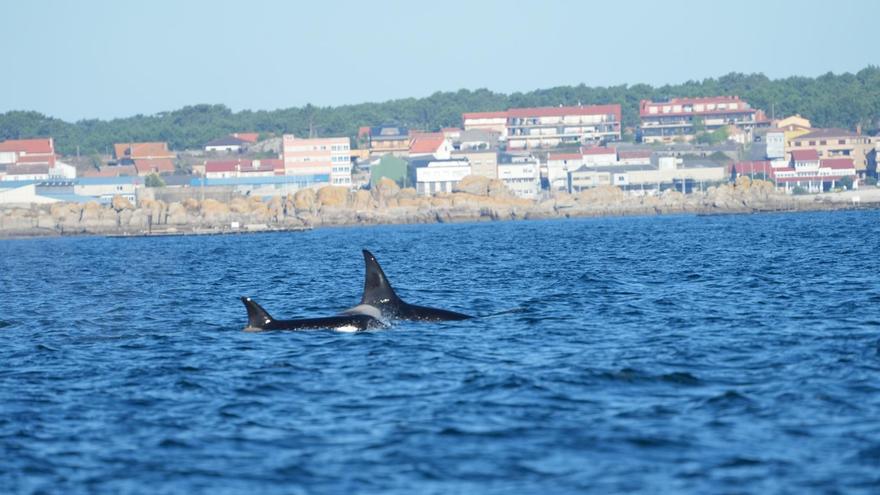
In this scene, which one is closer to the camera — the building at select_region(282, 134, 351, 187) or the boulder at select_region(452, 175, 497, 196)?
the boulder at select_region(452, 175, 497, 196)

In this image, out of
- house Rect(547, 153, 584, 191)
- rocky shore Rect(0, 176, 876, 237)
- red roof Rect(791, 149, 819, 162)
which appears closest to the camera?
rocky shore Rect(0, 176, 876, 237)

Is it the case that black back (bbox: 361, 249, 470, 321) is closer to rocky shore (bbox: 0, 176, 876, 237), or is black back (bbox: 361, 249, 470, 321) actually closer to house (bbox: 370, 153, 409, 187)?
rocky shore (bbox: 0, 176, 876, 237)

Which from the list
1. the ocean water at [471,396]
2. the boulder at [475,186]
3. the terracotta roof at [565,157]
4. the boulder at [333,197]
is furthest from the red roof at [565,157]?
the ocean water at [471,396]

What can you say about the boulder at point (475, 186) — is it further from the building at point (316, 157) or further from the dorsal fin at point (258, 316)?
the dorsal fin at point (258, 316)

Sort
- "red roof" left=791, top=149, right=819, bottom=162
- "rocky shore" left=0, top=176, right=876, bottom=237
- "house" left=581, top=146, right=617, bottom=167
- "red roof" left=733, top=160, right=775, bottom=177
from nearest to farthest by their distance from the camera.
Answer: "rocky shore" left=0, top=176, right=876, bottom=237 → "red roof" left=791, top=149, right=819, bottom=162 → "red roof" left=733, top=160, right=775, bottom=177 → "house" left=581, top=146, right=617, bottom=167

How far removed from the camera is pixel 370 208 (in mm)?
166000

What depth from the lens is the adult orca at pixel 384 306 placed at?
90.4 feet

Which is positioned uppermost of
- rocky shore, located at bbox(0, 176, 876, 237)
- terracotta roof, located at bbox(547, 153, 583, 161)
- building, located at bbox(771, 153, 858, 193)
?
terracotta roof, located at bbox(547, 153, 583, 161)

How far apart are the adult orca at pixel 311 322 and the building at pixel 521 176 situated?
167448 mm

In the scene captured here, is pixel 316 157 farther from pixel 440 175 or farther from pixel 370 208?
pixel 370 208

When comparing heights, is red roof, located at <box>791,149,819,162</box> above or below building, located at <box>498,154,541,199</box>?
above

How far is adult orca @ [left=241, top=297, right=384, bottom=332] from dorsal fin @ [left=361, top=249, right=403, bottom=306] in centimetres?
107

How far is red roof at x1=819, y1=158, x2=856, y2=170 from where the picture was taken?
188 meters

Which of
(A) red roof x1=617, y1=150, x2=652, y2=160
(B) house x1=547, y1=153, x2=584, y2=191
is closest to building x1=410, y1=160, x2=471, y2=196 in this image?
(B) house x1=547, y1=153, x2=584, y2=191
